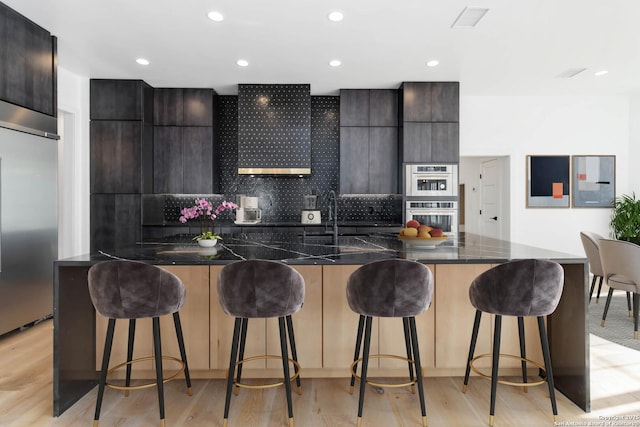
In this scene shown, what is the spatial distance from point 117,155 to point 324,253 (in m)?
3.64

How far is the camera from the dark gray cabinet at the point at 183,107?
533cm

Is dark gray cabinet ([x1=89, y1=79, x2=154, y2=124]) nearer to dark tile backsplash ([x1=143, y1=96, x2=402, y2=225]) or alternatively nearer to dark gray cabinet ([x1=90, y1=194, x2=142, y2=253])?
dark gray cabinet ([x1=90, y1=194, x2=142, y2=253])

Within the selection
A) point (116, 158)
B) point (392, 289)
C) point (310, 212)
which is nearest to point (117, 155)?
point (116, 158)

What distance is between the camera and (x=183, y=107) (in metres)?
5.36

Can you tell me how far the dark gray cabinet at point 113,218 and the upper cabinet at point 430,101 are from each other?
350 cm

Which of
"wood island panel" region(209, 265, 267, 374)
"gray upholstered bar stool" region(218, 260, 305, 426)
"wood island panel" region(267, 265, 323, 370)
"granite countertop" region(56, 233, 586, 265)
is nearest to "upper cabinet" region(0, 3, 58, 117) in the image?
"granite countertop" region(56, 233, 586, 265)

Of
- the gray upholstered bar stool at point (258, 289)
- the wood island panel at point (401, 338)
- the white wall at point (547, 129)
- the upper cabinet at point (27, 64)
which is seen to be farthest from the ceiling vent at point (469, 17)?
the upper cabinet at point (27, 64)

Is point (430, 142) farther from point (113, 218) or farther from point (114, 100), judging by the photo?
point (113, 218)

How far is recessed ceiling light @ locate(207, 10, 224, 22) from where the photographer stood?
→ 329cm

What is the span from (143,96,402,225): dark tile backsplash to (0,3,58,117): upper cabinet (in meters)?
2.28

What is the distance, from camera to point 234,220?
5.67m

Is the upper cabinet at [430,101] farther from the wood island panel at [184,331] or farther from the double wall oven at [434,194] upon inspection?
the wood island panel at [184,331]

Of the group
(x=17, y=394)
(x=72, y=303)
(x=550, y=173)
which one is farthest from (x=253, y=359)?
(x=550, y=173)

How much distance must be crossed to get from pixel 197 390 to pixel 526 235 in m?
5.07
